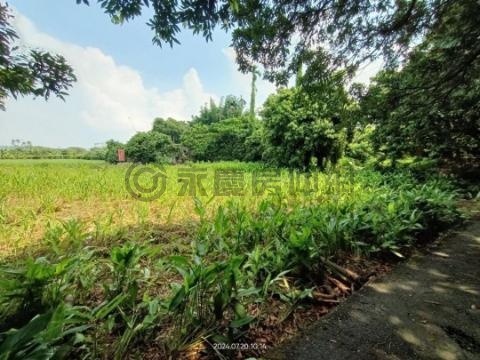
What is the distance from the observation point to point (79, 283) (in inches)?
58.6

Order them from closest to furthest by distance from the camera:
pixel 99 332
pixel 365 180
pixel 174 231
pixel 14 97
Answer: pixel 99 332 → pixel 174 231 → pixel 14 97 → pixel 365 180

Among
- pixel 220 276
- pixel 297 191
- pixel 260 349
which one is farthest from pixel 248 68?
pixel 260 349

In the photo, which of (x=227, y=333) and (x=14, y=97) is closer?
(x=227, y=333)

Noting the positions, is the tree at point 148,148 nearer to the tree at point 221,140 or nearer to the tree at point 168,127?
the tree at point 221,140

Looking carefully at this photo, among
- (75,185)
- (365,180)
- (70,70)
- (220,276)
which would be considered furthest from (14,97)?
(365,180)

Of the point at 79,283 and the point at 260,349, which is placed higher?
the point at 79,283

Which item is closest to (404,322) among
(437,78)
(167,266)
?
(167,266)

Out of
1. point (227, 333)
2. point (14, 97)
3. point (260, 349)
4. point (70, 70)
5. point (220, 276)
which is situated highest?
point (70, 70)

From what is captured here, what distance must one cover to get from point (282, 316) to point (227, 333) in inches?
16.3

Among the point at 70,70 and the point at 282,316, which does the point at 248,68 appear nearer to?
the point at 70,70

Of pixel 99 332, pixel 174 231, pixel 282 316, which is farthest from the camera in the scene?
pixel 174 231

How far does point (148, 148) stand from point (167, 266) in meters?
15.4

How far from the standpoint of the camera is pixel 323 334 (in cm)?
136

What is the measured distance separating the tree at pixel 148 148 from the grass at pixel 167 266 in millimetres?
12564
